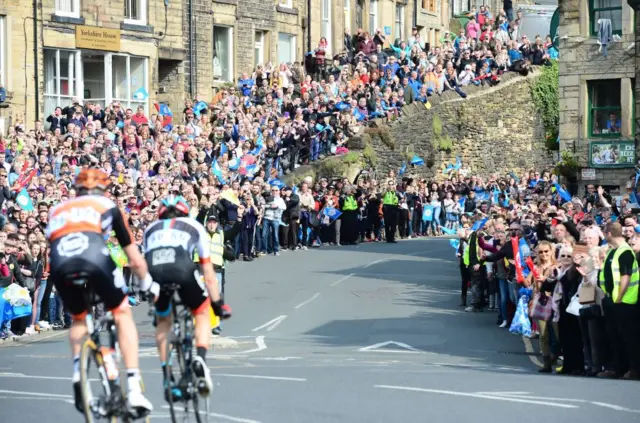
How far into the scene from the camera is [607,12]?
40500mm

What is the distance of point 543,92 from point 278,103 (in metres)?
15.3

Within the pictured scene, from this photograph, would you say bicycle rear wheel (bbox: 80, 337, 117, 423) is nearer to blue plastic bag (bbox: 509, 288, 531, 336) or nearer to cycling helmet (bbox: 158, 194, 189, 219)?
cycling helmet (bbox: 158, 194, 189, 219)

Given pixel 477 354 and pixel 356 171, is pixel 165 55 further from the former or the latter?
pixel 477 354

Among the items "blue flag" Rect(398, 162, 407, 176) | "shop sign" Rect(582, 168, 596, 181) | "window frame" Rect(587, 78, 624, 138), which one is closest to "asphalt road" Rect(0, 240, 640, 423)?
"shop sign" Rect(582, 168, 596, 181)

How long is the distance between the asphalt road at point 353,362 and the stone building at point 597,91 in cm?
701

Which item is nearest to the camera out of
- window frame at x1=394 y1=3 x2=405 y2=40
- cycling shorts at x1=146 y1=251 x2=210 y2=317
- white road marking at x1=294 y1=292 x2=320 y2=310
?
cycling shorts at x1=146 y1=251 x2=210 y2=317

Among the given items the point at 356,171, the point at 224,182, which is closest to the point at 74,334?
the point at 224,182

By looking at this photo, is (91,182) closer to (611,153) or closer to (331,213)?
(331,213)

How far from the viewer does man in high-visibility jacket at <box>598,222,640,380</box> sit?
17.0m

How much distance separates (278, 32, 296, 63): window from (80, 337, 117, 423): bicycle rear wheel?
41.6 meters

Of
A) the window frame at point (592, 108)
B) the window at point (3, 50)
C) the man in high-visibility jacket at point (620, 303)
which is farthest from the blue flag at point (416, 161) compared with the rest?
the man in high-visibility jacket at point (620, 303)

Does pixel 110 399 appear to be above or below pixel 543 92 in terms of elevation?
below

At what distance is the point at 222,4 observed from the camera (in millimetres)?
48438

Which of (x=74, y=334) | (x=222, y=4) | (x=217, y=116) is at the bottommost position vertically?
(x=74, y=334)
